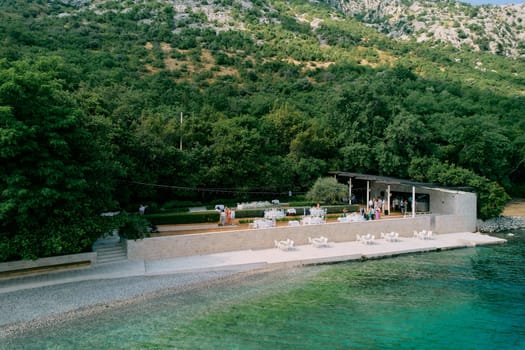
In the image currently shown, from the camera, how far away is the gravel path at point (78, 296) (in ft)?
41.5

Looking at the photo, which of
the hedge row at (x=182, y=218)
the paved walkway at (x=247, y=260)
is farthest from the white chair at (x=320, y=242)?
the hedge row at (x=182, y=218)

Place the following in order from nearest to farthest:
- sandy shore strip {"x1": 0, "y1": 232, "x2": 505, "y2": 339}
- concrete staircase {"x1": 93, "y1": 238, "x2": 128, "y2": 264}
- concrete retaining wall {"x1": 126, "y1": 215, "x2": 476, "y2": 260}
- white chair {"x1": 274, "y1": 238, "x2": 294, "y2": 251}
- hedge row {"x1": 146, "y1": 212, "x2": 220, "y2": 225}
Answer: sandy shore strip {"x1": 0, "y1": 232, "x2": 505, "y2": 339}
concrete staircase {"x1": 93, "y1": 238, "x2": 128, "y2": 264}
concrete retaining wall {"x1": 126, "y1": 215, "x2": 476, "y2": 260}
white chair {"x1": 274, "y1": 238, "x2": 294, "y2": 251}
hedge row {"x1": 146, "y1": 212, "x2": 220, "y2": 225}

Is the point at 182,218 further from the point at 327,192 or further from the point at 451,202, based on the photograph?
the point at 451,202

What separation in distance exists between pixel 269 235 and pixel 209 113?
17.7 m

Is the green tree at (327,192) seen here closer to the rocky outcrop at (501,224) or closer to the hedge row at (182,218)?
the hedge row at (182,218)

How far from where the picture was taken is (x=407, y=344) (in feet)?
38.7

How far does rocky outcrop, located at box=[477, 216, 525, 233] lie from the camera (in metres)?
28.7

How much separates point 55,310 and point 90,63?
4426 centimetres

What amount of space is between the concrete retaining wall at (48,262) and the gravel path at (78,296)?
3.73 feet

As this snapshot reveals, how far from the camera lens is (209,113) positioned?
35906 millimetres

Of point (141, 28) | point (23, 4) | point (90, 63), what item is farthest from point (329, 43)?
point (23, 4)

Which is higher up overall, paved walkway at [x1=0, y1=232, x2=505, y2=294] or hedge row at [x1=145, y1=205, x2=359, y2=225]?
hedge row at [x1=145, y1=205, x2=359, y2=225]

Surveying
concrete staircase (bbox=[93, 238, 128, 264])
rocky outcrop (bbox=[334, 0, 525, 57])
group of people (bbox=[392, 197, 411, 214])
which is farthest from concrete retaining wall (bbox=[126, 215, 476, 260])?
rocky outcrop (bbox=[334, 0, 525, 57])

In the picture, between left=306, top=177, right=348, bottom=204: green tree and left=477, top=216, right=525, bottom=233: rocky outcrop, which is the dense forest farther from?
left=306, top=177, right=348, bottom=204: green tree
